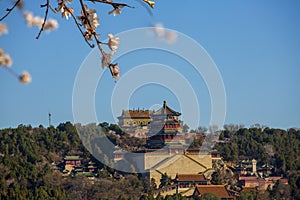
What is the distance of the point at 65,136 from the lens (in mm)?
37281

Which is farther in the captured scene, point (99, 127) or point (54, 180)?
point (99, 127)

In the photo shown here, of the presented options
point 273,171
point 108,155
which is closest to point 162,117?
point 108,155

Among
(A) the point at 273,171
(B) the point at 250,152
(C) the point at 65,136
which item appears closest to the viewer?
(A) the point at 273,171

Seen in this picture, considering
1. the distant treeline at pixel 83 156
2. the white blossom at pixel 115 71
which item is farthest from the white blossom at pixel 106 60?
the distant treeline at pixel 83 156

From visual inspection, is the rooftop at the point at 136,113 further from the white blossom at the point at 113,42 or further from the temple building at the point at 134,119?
the white blossom at the point at 113,42

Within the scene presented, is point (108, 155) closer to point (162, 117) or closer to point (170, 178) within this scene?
point (162, 117)

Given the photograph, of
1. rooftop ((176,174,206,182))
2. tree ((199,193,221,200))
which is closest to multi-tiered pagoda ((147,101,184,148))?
rooftop ((176,174,206,182))

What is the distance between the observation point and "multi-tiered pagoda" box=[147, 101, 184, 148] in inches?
1243

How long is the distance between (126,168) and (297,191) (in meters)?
→ 6.66

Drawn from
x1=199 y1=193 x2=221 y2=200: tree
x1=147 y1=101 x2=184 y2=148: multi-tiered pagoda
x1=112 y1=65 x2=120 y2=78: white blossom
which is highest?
x1=147 y1=101 x2=184 y2=148: multi-tiered pagoda

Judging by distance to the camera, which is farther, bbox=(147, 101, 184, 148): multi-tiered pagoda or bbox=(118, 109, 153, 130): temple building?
bbox=(118, 109, 153, 130): temple building

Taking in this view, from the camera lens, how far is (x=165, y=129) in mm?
31734

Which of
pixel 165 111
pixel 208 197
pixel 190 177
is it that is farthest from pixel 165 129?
pixel 208 197

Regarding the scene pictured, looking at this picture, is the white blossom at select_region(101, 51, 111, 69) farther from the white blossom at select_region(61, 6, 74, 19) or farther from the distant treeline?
the distant treeline
